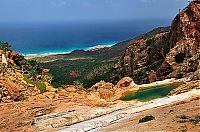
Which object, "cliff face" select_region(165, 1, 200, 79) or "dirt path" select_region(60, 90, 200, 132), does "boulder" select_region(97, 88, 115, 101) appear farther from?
"dirt path" select_region(60, 90, 200, 132)

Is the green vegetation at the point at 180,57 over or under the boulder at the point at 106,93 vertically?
over

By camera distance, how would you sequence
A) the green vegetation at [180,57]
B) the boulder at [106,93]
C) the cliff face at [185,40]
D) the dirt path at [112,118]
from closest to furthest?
the dirt path at [112,118] → the boulder at [106,93] → the cliff face at [185,40] → the green vegetation at [180,57]

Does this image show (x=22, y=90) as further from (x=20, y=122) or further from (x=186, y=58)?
(x=186, y=58)

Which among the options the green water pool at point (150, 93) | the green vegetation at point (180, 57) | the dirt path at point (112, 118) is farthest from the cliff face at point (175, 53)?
the dirt path at point (112, 118)

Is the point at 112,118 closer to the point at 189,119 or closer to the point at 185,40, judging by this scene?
the point at 189,119

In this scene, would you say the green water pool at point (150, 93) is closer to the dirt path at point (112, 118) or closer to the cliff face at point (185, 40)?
the cliff face at point (185, 40)

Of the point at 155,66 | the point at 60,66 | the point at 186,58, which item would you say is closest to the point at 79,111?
the point at 186,58

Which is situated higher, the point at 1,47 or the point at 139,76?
the point at 1,47

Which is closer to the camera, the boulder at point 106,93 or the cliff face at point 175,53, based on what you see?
the boulder at point 106,93
